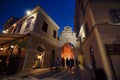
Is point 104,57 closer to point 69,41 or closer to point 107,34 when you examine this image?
point 107,34

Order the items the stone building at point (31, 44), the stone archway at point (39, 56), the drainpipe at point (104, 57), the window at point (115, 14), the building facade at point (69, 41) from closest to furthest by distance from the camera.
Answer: the drainpipe at point (104, 57) < the window at point (115, 14) < the stone building at point (31, 44) < the stone archway at point (39, 56) < the building facade at point (69, 41)

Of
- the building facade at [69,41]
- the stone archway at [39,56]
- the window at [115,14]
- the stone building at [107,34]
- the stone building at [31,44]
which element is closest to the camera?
the stone building at [107,34]

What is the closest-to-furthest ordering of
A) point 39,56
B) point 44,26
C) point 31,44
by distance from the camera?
point 31,44 → point 39,56 → point 44,26

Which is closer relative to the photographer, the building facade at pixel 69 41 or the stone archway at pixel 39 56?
the stone archway at pixel 39 56

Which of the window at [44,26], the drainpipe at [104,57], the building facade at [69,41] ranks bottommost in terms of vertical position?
the drainpipe at [104,57]

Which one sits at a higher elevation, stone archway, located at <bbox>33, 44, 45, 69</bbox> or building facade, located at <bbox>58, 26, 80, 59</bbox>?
building facade, located at <bbox>58, 26, 80, 59</bbox>

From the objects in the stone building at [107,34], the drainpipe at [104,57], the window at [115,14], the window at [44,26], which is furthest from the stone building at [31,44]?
the window at [115,14]

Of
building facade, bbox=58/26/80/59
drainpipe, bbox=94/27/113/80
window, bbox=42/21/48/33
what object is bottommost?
drainpipe, bbox=94/27/113/80

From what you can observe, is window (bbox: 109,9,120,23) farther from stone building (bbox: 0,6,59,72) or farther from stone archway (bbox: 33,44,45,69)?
stone archway (bbox: 33,44,45,69)

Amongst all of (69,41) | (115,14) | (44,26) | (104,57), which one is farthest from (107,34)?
(44,26)

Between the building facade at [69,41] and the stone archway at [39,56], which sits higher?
the building facade at [69,41]

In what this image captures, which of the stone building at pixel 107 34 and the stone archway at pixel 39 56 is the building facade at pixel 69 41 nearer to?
the stone archway at pixel 39 56

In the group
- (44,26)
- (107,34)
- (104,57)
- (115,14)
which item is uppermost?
(44,26)

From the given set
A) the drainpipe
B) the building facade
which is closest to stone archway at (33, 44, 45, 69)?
the building facade
